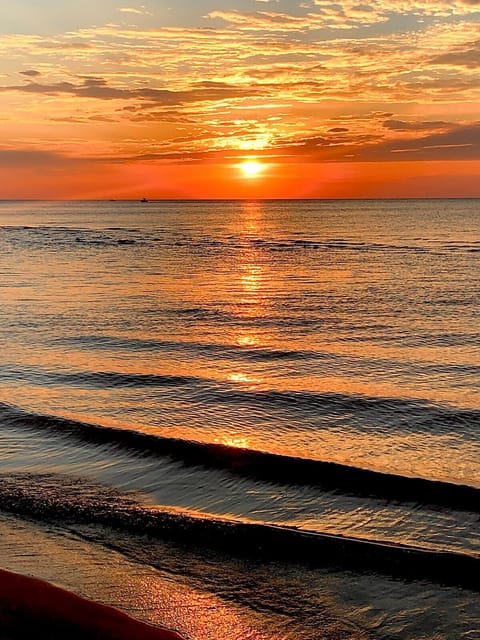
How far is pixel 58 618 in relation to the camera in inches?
232

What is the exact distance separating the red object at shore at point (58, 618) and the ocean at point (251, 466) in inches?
19.1

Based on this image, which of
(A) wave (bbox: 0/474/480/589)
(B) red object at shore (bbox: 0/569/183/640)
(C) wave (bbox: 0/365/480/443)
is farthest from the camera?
(C) wave (bbox: 0/365/480/443)

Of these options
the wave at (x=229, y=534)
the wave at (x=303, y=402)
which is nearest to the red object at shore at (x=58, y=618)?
the wave at (x=229, y=534)

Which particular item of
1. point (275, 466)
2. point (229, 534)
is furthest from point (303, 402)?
point (229, 534)

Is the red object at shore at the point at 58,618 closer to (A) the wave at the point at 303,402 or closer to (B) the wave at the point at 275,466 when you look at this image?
(B) the wave at the point at 275,466

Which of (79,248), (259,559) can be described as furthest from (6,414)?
(79,248)

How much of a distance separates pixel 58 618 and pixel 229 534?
2.84 meters

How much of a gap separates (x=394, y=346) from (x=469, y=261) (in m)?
29.0

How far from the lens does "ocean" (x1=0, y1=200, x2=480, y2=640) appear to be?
6.99 meters

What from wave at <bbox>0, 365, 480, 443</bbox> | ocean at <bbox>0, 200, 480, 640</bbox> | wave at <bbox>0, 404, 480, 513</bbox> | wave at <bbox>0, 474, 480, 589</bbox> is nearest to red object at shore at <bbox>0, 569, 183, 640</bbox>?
ocean at <bbox>0, 200, 480, 640</bbox>

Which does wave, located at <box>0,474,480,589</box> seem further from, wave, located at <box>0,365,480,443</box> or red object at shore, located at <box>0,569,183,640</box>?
wave, located at <box>0,365,480,443</box>

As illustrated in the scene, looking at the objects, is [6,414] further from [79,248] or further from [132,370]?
[79,248]

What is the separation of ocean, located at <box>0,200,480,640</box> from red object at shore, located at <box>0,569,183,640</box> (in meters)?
0.49

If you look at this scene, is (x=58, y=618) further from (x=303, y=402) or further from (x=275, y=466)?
(x=303, y=402)
